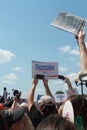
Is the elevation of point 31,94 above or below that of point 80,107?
above

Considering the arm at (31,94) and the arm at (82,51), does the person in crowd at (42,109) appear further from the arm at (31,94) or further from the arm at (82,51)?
the arm at (82,51)

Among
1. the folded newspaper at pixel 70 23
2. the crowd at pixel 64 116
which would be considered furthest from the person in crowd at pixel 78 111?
the folded newspaper at pixel 70 23

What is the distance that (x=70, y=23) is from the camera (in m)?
4.25

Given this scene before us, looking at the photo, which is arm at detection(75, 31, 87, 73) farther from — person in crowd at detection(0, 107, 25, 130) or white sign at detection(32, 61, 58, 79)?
white sign at detection(32, 61, 58, 79)

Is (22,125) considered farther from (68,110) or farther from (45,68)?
(45,68)

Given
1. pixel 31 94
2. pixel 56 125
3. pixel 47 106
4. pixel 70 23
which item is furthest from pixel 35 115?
pixel 56 125

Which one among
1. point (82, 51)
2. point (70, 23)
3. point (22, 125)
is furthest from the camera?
point (70, 23)

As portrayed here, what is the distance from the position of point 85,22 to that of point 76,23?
9 cm

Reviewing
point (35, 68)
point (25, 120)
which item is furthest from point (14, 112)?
point (35, 68)

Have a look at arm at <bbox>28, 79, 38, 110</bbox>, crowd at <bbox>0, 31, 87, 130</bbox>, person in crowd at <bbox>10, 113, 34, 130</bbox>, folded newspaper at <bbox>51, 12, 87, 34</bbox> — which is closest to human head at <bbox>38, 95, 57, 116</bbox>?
arm at <bbox>28, 79, 38, 110</bbox>

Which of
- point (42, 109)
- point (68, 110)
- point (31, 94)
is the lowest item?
point (68, 110)

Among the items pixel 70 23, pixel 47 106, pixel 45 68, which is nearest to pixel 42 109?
pixel 47 106

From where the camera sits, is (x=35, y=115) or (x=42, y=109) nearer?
(x=42, y=109)

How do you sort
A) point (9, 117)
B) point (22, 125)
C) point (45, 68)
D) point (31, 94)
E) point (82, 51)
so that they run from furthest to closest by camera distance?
point (45, 68), point (31, 94), point (82, 51), point (22, 125), point (9, 117)
